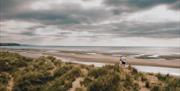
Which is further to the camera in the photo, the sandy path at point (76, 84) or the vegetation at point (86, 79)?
the sandy path at point (76, 84)

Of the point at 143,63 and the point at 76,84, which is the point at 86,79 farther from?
the point at 143,63

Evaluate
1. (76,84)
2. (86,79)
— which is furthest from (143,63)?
(76,84)

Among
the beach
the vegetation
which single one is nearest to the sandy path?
the vegetation

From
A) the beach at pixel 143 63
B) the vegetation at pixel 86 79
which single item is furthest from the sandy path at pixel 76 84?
the beach at pixel 143 63

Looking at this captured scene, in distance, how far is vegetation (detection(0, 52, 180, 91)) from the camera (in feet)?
50.9

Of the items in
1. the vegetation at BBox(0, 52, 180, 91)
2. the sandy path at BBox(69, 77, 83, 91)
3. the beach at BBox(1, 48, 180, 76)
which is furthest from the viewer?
the beach at BBox(1, 48, 180, 76)

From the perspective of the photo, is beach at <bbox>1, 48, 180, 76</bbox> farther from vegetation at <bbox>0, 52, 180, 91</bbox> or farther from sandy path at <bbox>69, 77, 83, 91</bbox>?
sandy path at <bbox>69, 77, 83, 91</bbox>

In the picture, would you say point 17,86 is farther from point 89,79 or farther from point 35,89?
point 89,79

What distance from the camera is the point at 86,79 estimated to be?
16.8 m

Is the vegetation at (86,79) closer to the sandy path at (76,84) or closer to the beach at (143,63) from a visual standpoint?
the sandy path at (76,84)

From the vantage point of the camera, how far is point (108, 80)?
51.6 ft

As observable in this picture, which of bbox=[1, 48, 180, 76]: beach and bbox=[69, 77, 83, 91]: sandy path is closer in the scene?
bbox=[69, 77, 83, 91]: sandy path

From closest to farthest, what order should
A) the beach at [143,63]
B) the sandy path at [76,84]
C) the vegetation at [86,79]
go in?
the vegetation at [86,79], the sandy path at [76,84], the beach at [143,63]

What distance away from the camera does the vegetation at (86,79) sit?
1552 cm
